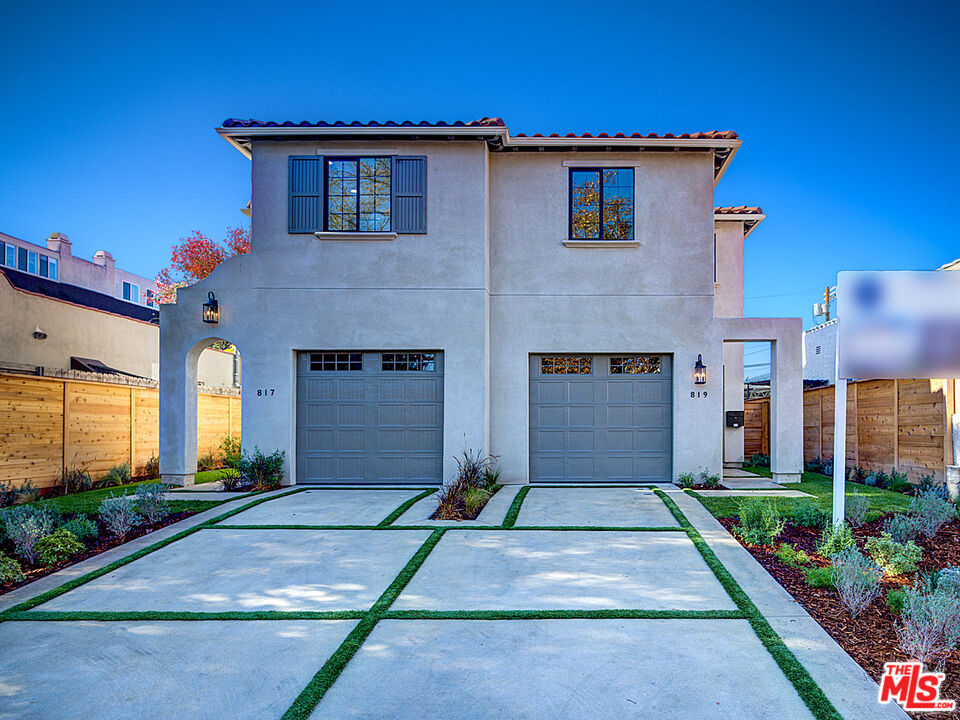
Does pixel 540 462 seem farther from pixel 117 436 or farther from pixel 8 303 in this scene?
pixel 8 303

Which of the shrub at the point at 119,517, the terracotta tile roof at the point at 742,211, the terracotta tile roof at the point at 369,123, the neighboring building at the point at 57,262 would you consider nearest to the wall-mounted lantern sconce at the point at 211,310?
the terracotta tile roof at the point at 369,123

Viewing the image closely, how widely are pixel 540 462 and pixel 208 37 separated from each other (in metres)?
10.9

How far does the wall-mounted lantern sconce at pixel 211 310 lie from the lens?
1059cm

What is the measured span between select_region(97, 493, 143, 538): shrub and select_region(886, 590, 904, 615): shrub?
7861mm

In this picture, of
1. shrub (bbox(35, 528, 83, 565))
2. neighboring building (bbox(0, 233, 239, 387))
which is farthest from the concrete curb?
neighboring building (bbox(0, 233, 239, 387))

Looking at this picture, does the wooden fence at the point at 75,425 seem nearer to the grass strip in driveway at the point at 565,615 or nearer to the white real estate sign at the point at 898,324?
the grass strip in driveway at the point at 565,615

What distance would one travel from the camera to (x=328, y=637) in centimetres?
420

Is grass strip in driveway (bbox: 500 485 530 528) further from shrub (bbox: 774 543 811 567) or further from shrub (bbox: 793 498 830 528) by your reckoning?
shrub (bbox: 793 498 830 528)

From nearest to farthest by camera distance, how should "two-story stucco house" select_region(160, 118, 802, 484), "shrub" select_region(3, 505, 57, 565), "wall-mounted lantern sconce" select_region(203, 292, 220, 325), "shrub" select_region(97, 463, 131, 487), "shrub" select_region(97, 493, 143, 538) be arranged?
"shrub" select_region(3, 505, 57, 565), "shrub" select_region(97, 493, 143, 538), "wall-mounted lantern sconce" select_region(203, 292, 220, 325), "two-story stucco house" select_region(160, 118, 802, 484), "shrub" select_region(97, 463, 131, 487)

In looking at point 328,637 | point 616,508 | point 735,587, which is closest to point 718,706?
point 735,587

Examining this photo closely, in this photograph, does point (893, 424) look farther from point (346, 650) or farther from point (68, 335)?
point (68, 335)

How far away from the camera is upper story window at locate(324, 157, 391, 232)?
10.9 metres

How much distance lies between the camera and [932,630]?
3674 mm

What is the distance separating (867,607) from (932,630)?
0.86 metres
